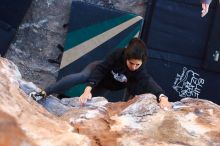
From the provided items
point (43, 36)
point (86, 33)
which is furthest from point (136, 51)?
point (43, 36)

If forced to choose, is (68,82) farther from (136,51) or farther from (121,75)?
(136,51)

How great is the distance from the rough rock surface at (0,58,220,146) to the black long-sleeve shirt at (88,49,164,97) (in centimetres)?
17

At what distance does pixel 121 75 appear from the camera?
2.85 metres

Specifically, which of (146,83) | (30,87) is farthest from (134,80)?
(30,87)

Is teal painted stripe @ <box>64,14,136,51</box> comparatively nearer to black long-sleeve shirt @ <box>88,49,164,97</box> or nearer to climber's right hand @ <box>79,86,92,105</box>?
black long-sleeve shirt @ <box>88,49,164,97</box>

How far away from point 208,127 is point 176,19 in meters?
2.34

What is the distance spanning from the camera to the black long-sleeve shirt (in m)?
2.79

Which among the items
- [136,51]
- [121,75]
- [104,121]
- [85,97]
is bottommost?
[104,121]

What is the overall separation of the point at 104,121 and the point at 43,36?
96.2 inches

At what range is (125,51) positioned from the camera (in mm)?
2711

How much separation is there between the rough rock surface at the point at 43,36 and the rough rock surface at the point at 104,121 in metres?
1.97

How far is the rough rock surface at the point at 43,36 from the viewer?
4.59 meters

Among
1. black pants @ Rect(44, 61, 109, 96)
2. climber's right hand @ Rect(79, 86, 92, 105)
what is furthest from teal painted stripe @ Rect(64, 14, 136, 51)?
climber's right hand @ Rect(79, 86, 92, 105)

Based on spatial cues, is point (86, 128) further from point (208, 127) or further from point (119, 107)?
point (208, 127)
